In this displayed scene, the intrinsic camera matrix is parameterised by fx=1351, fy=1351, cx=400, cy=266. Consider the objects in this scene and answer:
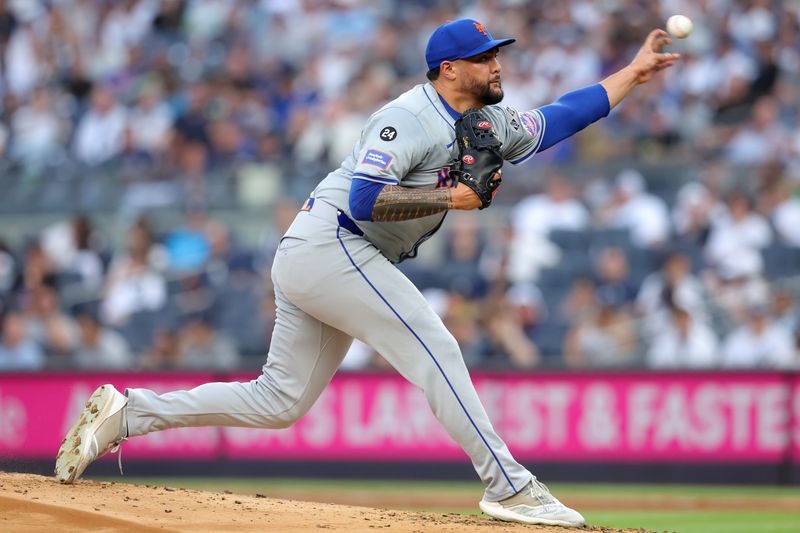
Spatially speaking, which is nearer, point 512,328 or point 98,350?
point 512,328

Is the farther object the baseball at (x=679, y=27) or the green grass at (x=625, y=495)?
the green grass at (x=625, y=495)

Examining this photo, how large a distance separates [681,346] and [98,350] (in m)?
5.16

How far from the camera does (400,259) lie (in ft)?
18.7

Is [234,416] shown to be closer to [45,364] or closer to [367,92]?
[45,364]

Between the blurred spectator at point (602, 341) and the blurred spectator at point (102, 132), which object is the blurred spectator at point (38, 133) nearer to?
the blurred spectator at point (102, 132)

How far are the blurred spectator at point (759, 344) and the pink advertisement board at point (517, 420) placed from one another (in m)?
0.25

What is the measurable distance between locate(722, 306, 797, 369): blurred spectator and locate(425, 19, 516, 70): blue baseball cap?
6.57 meters

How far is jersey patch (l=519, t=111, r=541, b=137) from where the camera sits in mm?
5609

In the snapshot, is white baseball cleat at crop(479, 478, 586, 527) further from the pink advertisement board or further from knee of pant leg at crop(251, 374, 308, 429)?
the pink advertisement board

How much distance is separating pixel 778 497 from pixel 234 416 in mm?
6009

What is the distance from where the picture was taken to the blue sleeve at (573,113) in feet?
18.7

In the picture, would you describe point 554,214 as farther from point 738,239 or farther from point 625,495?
point 625,495

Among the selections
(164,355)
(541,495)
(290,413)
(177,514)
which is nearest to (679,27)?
(541,495)

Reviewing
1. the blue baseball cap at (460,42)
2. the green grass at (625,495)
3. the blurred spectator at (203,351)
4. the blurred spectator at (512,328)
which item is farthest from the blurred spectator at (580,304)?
the blue baseball cap at (460,42)
